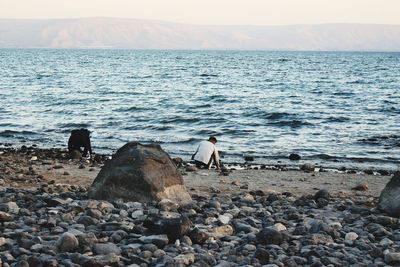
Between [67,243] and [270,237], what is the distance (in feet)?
8.41

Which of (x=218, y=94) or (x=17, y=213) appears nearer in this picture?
(x=17, y=213)

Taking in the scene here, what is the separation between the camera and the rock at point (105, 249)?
7.05m

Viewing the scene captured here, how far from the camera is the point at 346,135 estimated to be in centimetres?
2600

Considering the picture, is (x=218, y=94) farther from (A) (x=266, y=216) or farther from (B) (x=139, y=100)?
(A) (x=266, y=216)

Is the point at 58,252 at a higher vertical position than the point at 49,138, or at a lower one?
higher

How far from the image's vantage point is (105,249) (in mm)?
7090

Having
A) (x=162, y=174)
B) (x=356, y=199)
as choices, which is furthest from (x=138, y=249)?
(x=356, y=199)

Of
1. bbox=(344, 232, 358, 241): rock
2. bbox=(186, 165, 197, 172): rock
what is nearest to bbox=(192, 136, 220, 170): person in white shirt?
bbox=(186, 165, 197, 172): rock

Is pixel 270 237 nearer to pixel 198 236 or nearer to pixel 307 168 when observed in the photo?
pixel 198 236

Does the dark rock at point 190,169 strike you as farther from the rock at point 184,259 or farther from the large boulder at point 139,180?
the rock at point 184,259

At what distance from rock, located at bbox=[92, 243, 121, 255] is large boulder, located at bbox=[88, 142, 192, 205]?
129 inches

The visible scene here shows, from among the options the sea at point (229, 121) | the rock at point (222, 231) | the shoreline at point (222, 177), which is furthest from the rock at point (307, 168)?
the rock at point (222, 231)

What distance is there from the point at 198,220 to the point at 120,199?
1970 millimetres

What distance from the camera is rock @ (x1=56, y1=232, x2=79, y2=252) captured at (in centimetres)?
716
